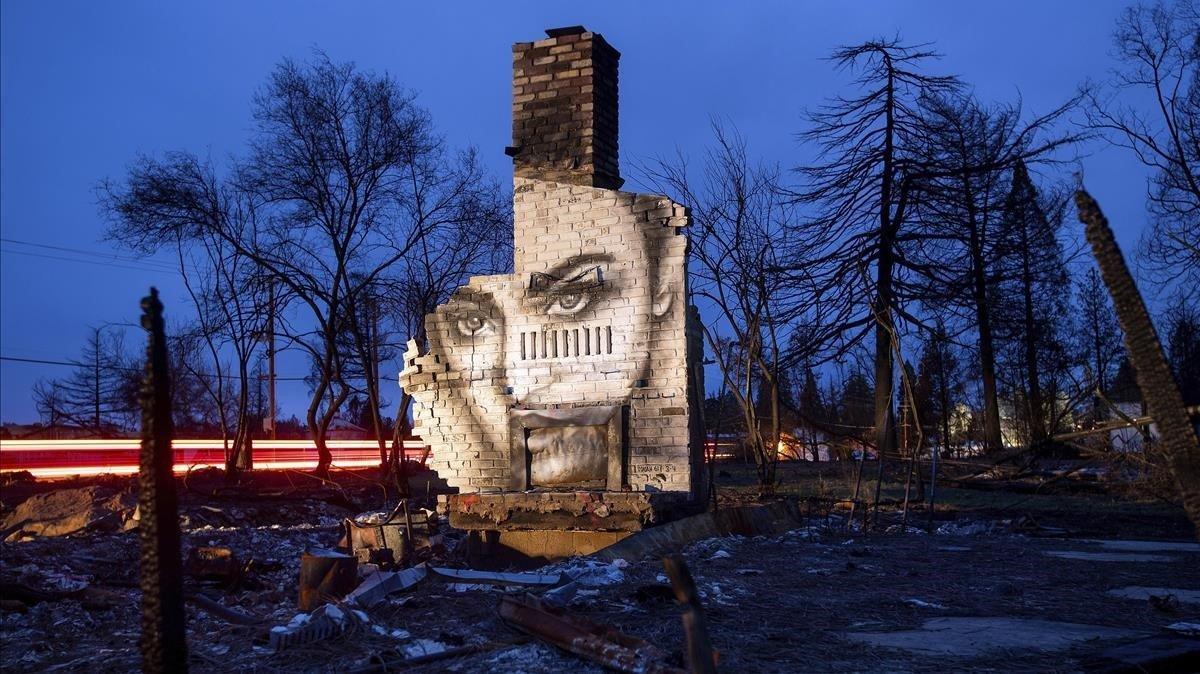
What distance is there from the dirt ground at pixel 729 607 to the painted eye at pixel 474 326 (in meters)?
3.55

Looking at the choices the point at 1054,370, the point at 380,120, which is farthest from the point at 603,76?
the point at 1054,370

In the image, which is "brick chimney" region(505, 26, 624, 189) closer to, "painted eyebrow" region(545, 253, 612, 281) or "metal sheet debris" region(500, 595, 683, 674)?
"painted eyebrow" region(545, 253, 612, 281)

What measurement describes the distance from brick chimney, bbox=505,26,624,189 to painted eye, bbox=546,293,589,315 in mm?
1413

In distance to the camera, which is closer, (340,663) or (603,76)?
(340,663)

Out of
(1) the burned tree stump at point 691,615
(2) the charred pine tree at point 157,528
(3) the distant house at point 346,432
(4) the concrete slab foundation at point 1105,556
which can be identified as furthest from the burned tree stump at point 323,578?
(3) the distant house at point 346,432

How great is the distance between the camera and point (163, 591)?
2.38 m

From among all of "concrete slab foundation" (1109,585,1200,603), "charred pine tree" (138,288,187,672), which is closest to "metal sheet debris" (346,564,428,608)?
"charred pine tree" (138,288,187,672)

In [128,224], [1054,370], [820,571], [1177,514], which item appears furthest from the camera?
[1054,370]

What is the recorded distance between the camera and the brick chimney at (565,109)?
1189 cm

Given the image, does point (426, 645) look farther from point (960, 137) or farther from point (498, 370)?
point (960, 137)

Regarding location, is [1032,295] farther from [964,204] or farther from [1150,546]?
[1150,546]

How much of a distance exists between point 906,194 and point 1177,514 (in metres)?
10.1

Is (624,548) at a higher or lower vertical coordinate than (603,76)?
lower

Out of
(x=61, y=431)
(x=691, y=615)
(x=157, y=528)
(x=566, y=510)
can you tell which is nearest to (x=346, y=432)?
(x=61, y=431)
